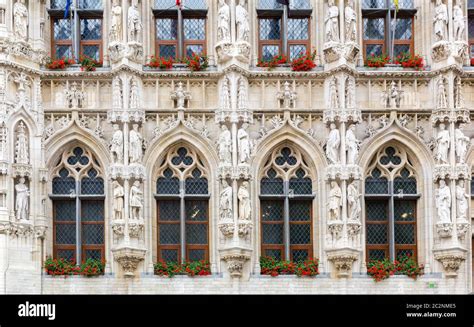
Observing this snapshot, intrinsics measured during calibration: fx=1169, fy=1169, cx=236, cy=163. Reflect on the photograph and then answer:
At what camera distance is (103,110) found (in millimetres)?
A: 28016

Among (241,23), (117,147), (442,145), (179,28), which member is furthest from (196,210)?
(442,145)

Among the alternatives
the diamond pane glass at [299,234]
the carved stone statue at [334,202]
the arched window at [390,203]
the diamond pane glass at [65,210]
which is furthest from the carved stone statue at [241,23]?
the diamond pane glass at [65,210]

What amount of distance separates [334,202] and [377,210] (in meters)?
1.43

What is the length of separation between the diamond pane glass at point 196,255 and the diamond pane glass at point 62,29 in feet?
20.1

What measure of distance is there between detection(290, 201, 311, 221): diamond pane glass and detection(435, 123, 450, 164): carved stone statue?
3293 millimetres

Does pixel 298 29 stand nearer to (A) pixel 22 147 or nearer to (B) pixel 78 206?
(B) pixel 78 206

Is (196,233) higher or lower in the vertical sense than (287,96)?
lower

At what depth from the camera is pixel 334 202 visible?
1080 inches

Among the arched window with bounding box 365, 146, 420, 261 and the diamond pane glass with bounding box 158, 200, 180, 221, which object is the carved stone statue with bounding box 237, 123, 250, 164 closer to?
the diamond pane glass with bounding box 158, 200, 180, 221

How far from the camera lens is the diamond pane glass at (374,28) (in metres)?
29.0

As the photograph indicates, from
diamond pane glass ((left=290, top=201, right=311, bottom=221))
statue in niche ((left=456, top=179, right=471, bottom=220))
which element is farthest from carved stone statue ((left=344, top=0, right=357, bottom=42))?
statue in niche ((left=456, top=179, right=471, bottom=220))

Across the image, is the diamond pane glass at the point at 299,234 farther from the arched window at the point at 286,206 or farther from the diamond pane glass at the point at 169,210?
the diamond pane glass at the point at 169,210

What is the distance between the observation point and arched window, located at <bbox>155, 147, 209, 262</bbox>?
91.8 ft
